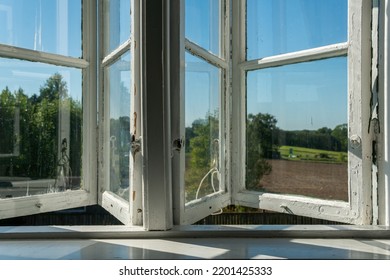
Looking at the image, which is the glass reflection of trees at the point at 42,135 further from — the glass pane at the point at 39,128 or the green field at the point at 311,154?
the green field at the point at 311,154

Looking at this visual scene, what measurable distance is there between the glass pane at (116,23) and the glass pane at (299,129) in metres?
0.66

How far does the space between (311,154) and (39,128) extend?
50.6 inches

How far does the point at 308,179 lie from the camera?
1.48 metres

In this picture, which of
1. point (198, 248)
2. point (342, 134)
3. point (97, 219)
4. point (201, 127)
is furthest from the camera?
point (201, 127)

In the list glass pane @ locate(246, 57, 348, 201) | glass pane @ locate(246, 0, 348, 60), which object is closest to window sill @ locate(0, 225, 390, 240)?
glass pane @ locate(246, 57, 348, 201)

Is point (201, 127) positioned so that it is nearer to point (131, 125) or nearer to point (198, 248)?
point (131, 125)

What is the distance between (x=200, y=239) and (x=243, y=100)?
0.82 m

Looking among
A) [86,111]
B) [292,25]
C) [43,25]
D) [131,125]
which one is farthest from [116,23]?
[292,25]

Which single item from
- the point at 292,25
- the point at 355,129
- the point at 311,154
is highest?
the point at 292,25

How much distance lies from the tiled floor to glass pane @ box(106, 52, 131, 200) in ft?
1.19

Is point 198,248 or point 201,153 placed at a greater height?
point 201,153

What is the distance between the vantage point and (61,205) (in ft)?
5.26
